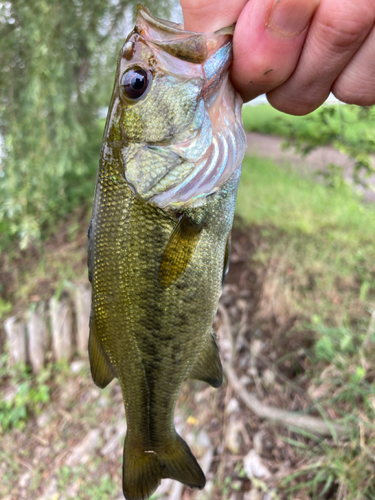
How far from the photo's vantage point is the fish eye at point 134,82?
970mm

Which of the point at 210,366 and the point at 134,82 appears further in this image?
the point at 210,366

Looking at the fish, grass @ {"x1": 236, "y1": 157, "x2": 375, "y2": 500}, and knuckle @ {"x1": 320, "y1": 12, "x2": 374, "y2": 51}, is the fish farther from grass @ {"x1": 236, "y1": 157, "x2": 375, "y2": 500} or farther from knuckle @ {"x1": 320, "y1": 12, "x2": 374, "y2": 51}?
grass @ {"x1": 236, "y1": 157, "x2": 375, "y2": 500}

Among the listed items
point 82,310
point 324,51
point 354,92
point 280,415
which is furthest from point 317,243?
point 324,51

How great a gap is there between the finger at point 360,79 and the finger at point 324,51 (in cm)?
2

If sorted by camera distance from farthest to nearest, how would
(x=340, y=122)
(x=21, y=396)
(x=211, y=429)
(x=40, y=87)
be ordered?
(x=21, y=396) → (x=40, y=87) → (x=211, y=429) → (x=340, y=122)

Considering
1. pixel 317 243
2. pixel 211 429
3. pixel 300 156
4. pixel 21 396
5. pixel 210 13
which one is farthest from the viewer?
pixel 300 156

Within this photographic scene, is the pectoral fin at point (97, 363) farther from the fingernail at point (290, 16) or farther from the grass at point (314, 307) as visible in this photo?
the grass at point (314, 307)

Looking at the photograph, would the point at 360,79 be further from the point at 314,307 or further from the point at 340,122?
the point at 314,307

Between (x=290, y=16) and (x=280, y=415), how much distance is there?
7.70 feet

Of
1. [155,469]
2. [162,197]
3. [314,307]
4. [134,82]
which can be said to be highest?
[134,82]

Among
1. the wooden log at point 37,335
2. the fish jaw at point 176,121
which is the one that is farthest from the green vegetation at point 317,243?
the wooden log at point 37,335

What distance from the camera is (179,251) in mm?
1029

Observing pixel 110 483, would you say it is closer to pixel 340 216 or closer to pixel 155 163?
pixel 155 163

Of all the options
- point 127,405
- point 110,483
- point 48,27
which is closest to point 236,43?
point 127,405
